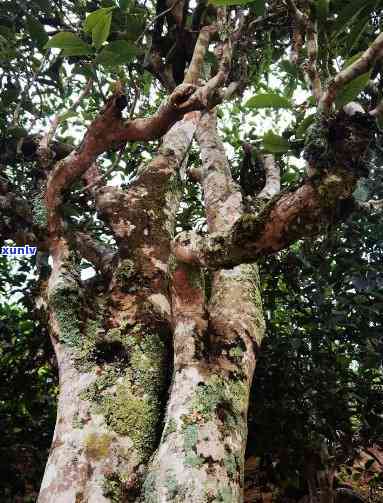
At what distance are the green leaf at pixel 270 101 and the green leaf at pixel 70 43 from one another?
2.74 ft

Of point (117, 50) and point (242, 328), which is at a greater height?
point (117, 50)

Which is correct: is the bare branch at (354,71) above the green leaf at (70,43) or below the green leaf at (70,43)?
below

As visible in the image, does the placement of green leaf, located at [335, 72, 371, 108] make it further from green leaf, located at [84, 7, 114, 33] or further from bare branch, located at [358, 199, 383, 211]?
green leaf, located at [84, 7, 114, 33]

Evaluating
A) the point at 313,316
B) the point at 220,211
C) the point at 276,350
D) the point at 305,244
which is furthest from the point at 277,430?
the point at 220,211

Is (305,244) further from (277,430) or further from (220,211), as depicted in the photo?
(277,430)

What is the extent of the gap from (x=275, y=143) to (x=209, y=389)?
911mm

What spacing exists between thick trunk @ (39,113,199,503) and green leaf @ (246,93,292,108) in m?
0.73

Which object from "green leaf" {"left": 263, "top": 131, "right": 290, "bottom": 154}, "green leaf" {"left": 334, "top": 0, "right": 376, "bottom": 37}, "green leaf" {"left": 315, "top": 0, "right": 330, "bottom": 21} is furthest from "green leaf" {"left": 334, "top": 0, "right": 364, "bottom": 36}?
"green leaf" {"left": 263, "top": 131, "right": 290, "bottom": 154}

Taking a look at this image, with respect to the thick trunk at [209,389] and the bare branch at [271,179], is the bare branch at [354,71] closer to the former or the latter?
the thick trunk at [209,389]

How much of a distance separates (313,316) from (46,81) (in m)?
2.74

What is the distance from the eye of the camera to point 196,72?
2.36 meters

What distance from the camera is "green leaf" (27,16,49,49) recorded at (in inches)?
103

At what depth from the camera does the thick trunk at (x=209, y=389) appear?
109cm

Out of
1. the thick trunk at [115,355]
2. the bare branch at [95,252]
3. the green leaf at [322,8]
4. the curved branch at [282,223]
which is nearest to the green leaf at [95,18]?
the thick trunk at [115,355]
